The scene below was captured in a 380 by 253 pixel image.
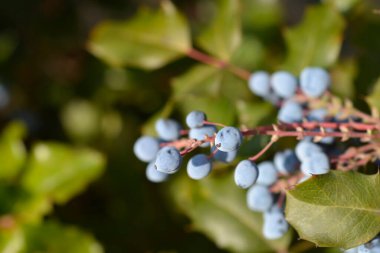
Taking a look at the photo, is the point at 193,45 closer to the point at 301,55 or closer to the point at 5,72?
the point at 301,55

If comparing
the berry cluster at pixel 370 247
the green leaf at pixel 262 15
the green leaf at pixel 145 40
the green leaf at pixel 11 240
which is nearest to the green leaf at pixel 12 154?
the green leaf at pixel 11 240

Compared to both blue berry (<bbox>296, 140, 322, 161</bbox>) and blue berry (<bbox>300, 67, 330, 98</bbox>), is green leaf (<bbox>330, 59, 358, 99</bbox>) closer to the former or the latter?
blue berry (<bbox>300, 67, 330, 98</bbox>)

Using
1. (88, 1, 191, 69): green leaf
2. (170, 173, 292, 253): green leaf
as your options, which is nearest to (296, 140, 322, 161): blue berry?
(170, 173, 292, 253): green leaf

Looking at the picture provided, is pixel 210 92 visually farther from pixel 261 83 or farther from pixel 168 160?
pixel 168 160

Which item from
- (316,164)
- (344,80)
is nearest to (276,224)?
(316,164)

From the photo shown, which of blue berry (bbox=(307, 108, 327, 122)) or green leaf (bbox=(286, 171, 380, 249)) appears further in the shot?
blue berry (bbox=(307, 108, 327, 122))
